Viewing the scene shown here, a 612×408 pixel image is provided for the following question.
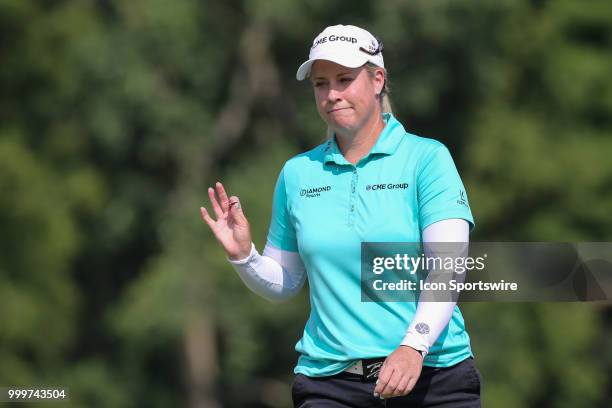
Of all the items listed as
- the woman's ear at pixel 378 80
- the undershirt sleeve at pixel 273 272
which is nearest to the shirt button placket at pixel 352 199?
the woman's ear at pixel 378 80

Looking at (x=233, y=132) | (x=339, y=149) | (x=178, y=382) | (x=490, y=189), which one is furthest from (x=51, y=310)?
(x=339, y=149)

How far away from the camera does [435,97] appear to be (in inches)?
659

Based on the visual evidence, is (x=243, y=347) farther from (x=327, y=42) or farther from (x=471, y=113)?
(x=327, y=42)

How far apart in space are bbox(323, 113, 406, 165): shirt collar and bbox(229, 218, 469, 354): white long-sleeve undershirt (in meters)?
0.30

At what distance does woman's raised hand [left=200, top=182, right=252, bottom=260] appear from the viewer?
4285mm

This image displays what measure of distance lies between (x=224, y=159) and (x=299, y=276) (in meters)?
13.4

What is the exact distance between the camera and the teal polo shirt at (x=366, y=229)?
3986mm

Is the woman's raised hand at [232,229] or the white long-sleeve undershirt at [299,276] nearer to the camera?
the white long-sleeve undershirt at [299,276]

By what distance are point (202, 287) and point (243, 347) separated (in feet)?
2.94

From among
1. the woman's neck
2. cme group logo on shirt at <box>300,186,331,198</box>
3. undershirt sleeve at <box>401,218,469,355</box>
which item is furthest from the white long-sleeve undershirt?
the woman's neck

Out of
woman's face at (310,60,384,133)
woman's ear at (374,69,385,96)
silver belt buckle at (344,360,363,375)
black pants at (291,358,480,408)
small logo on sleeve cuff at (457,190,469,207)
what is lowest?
black pants at (291,358,480,408)

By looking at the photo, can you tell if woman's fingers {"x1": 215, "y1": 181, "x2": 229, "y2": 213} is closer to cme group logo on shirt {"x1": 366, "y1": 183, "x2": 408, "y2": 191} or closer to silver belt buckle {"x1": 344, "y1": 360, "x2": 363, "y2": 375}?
cme group logo on shirt {"x1": 366, "y1": 183, "x2": 408, "y2": 191}

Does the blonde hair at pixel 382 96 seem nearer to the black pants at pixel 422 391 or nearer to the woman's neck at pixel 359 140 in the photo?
the woman's neck at pixel 359 140

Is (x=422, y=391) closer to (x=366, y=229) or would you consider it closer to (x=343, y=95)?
(x=366, y=229)
